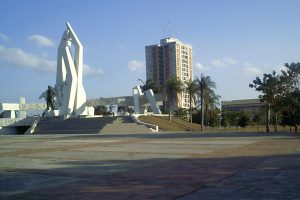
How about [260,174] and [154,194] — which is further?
[260,174]

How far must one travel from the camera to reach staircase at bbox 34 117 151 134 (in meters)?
50.8

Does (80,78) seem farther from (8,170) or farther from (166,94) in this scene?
(8,170)

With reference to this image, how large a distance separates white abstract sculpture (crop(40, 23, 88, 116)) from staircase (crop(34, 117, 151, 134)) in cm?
678

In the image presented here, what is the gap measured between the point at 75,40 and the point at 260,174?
63452 millimetres

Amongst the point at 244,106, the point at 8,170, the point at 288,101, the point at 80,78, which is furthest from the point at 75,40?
the point at 244,106

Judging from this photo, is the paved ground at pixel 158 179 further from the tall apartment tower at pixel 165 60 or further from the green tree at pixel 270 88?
the tall apartment tower at pixel 165 60

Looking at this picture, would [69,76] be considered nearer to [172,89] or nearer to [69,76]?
[69,76]

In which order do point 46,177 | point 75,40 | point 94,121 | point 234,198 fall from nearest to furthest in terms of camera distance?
point 234,198 < point 46,177 < point 94,121 < point 75,40

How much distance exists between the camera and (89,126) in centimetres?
5512

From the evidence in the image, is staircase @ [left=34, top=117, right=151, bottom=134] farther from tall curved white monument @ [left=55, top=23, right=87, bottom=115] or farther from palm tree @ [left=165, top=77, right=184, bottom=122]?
palm tree @ [left=165, top=77, right=184, bottom=122]

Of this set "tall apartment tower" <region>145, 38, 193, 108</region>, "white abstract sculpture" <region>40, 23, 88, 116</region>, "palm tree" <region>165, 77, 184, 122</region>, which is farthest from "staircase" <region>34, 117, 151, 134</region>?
"tall apartment tower" <region>145, 38, 193, 108</region>

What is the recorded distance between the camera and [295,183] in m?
8.74

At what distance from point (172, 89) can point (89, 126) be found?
15.6 m

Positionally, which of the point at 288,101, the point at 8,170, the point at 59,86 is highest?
the point at 59,86
